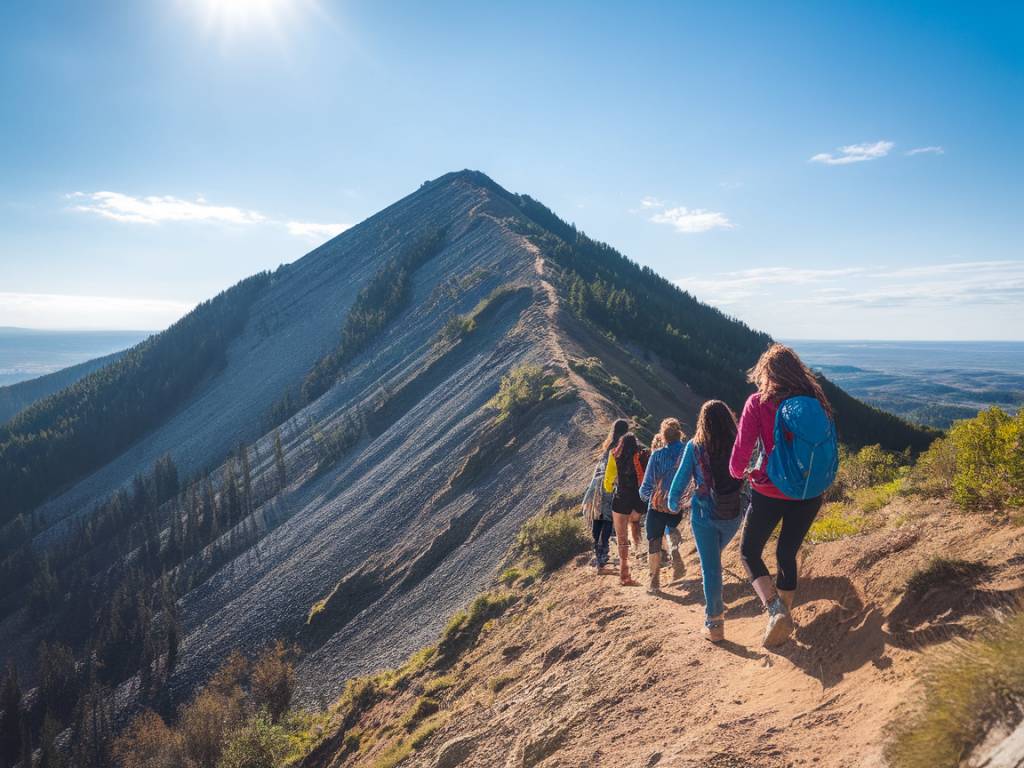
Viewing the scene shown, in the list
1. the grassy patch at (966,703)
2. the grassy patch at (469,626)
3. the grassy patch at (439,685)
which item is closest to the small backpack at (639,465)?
the grassy patch at (469,626)

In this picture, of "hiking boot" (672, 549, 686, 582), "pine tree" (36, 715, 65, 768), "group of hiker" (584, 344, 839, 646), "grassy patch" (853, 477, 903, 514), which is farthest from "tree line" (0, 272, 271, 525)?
"grassy patch" (853, 477, 903, 514)

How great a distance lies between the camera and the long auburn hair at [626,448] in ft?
29.9

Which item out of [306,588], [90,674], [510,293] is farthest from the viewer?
[510,293]

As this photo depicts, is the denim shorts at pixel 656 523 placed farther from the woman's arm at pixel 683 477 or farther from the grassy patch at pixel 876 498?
the grassy patch at pixel 876 498

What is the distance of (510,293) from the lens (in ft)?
144

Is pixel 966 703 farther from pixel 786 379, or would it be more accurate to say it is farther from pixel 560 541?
pixel 560 541

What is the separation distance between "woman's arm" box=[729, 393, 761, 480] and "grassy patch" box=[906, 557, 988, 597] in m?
1.55

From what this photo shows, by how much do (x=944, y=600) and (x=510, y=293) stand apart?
40285mm

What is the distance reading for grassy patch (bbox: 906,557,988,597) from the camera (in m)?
4.62

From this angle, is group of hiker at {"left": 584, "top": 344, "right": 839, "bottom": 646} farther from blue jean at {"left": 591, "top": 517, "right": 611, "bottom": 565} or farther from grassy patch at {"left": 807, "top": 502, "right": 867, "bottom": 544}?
blue jean at {"left": 591, "top": 517, "right": 611, "bottom": 565}

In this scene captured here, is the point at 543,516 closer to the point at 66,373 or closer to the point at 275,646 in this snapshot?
the point at 275,646

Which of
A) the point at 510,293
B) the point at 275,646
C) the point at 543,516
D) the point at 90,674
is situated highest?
the point at 510,293

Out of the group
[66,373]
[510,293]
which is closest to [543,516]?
[510,293]

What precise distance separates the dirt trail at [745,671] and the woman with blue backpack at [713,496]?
527mm
